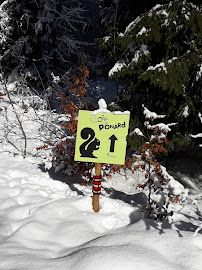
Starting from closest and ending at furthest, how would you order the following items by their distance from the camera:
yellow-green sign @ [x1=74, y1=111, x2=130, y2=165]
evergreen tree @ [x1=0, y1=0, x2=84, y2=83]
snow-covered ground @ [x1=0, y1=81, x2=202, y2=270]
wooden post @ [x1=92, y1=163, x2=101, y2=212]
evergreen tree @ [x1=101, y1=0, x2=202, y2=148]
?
snow-covered ground @ [x1=0, y1=81, x2=202, y2=270] → yellow-green sign @ [x1=74, y1=111, x2=130, y2=165] → wooden post @ [x1=92, y1=163, x2=101, y2=212] → evergreen tree @ [x1=101, y1=0, x2=202, y2=148] → evergreen tree @ [x1=0, y1=0, x2=84, y2=83]

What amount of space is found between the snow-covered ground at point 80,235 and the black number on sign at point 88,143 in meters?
0.71

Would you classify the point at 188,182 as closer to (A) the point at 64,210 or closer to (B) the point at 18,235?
(A) the point at 64,210

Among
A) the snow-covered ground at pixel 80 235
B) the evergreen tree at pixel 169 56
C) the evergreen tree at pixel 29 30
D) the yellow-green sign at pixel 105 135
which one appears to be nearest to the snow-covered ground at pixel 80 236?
the snow-covered ground at pixel 80 235

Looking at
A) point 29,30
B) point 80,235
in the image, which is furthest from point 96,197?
point 29,30

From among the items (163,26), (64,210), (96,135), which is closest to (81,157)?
(96,135)

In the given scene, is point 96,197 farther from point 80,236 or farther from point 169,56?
point 169,56

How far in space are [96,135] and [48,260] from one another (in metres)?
1.34

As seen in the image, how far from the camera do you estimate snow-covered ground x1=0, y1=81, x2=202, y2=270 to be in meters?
1.75

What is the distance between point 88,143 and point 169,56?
2.65 meters

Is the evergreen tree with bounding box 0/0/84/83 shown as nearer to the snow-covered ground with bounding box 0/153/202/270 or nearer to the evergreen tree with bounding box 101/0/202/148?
the evergreen tree with bounding box 101/0/202/148

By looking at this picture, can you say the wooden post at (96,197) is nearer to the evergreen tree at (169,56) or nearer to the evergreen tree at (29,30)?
the evergreen tree at (169,56)

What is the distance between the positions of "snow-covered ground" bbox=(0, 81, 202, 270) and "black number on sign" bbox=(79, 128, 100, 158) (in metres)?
0.71

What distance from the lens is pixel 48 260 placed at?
1.85 meters

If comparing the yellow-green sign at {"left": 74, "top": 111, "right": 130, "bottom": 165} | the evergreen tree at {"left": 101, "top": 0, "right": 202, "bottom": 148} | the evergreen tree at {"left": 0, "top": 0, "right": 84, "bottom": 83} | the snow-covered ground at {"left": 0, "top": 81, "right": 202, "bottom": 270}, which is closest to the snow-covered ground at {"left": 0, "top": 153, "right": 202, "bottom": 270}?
the snow-covered ground at {"left": 0, "top": 81, "right": 202, "bottom": 270}
